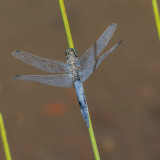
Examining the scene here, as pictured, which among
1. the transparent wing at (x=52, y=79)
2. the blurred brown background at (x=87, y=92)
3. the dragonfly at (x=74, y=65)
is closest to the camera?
the transparent wing at (x=52, y=79)

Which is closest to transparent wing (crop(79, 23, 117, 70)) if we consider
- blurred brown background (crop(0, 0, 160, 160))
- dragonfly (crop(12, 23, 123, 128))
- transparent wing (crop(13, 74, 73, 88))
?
dragonfly (crop(12, 23, 123, 128))

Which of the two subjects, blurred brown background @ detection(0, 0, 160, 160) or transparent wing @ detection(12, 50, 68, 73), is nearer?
transparent wing @ detection(12, 50, 68, 73)

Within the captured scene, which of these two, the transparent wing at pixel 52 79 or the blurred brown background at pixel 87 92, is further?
the blurred brown background at pixel 87 92

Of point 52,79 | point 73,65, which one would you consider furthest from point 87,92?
point 52,79

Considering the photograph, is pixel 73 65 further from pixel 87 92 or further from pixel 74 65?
pixel 87 92

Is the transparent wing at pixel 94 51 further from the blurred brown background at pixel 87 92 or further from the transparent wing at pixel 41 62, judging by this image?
the blurred brown background at pixel 87 92

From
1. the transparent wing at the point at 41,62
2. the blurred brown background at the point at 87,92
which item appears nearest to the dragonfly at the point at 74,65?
the transparent wing at the point at 41,62

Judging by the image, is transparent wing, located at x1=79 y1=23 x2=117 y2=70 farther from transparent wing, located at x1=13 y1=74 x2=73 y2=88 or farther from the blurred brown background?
the blurred brown background
